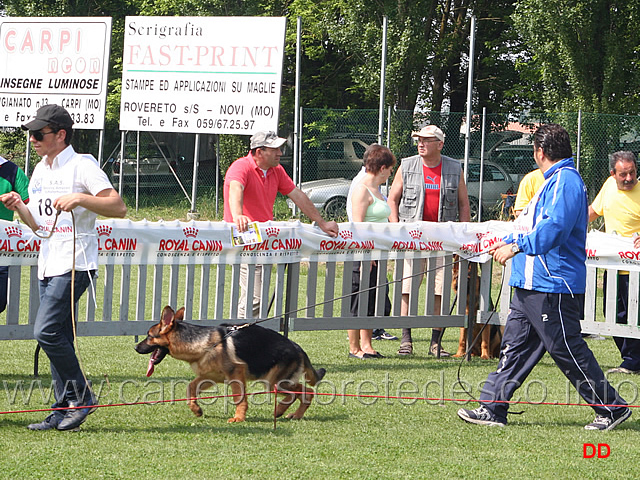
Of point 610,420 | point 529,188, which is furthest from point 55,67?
point 610,420

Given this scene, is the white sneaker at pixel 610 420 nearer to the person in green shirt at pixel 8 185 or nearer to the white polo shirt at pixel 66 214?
the white polo shirt at pixel 66 214

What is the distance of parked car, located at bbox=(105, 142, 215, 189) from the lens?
25.0 meters

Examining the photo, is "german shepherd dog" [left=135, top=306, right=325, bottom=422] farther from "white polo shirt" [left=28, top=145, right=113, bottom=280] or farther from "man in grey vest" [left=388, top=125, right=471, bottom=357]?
"man in grey vest" [left=388, top=125, right=471, bottom=357]

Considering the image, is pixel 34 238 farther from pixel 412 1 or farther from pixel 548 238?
pixel 412 1

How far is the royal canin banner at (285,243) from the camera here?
7.21 meters

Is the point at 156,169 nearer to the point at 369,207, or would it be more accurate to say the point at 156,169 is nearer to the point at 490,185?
the point at 490,185

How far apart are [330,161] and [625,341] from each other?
13.4m

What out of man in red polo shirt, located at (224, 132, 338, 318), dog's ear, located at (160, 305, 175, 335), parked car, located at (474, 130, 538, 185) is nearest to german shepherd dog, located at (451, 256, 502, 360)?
man in red polo shirt, located at (224, 132, 338, 318)

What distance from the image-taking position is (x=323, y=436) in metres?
5.50

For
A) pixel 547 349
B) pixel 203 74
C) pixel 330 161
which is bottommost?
pixel 547 349

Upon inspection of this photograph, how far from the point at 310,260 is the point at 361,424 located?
2458 mm

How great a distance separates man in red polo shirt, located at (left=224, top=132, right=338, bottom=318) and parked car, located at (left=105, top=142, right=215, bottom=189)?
17.1 m

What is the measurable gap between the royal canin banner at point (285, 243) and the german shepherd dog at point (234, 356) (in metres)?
1.69

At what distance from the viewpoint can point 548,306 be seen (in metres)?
5.63
